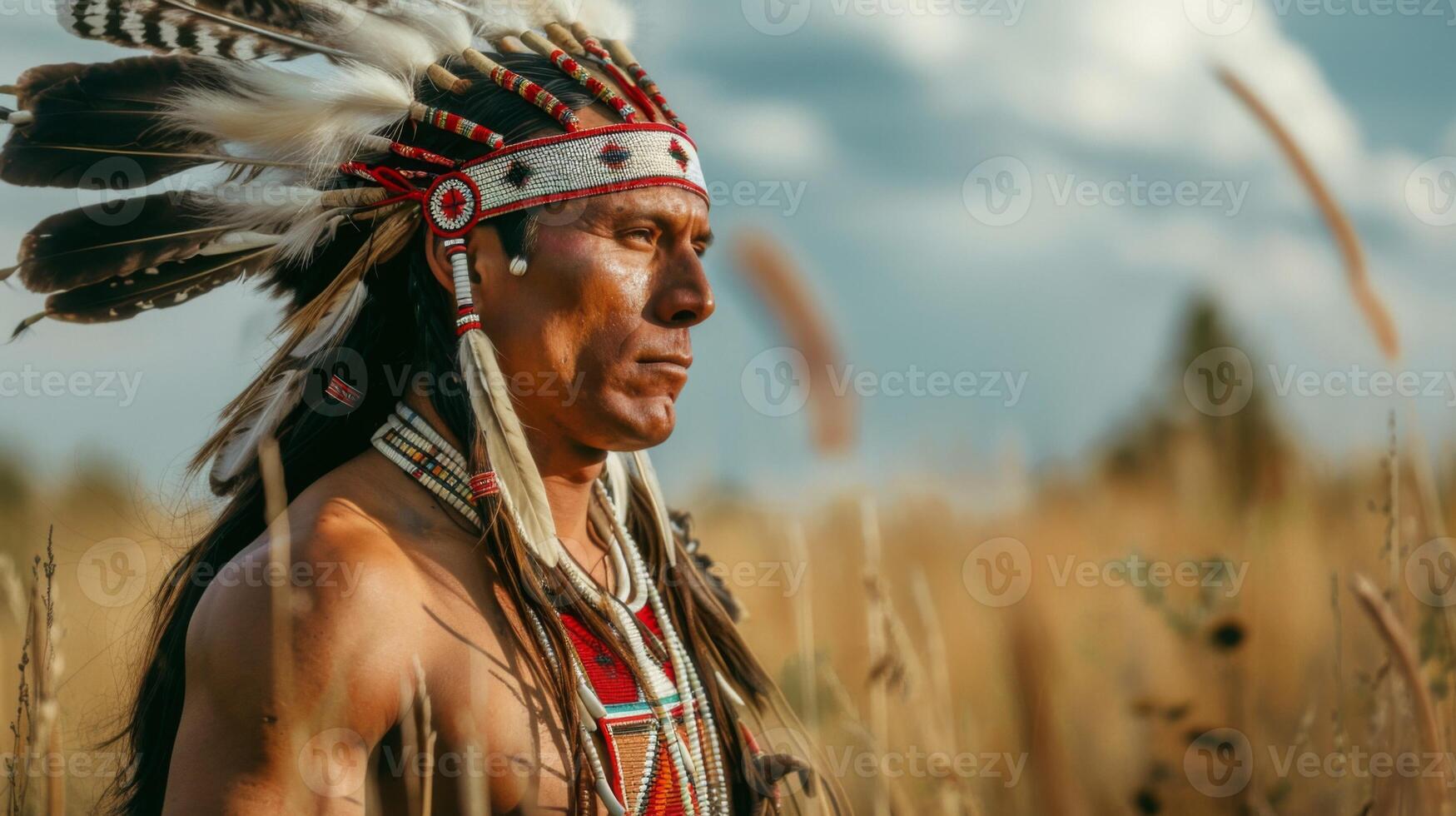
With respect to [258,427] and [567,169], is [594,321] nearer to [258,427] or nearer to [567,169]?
[567,169]

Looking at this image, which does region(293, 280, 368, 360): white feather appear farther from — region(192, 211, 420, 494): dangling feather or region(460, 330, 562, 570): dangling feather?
region(460, 330, 562, 570): dangling feather

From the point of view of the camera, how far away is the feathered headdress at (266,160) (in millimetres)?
3096

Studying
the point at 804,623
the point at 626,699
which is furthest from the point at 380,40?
the point at 804,623

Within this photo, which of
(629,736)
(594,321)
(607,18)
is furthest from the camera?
(607,18)

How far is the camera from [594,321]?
3.00 m

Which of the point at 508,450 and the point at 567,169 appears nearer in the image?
the point at 508,450

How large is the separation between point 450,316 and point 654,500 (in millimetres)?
871

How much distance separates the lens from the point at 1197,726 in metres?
3.42

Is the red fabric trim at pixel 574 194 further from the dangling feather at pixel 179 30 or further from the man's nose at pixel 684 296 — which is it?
the dangling feather at pixel 179 30

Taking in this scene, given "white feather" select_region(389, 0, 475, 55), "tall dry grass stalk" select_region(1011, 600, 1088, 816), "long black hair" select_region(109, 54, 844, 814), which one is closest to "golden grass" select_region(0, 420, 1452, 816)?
"tall dry grass stalk" select_region(1011, 600, 1088, 816)

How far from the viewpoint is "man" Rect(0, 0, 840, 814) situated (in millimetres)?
2805

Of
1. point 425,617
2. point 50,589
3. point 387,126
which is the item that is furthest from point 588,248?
point 50,589

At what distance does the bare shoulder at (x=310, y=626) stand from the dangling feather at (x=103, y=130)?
113 centimetres

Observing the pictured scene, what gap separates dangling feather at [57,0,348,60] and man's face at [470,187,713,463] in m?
0.79
